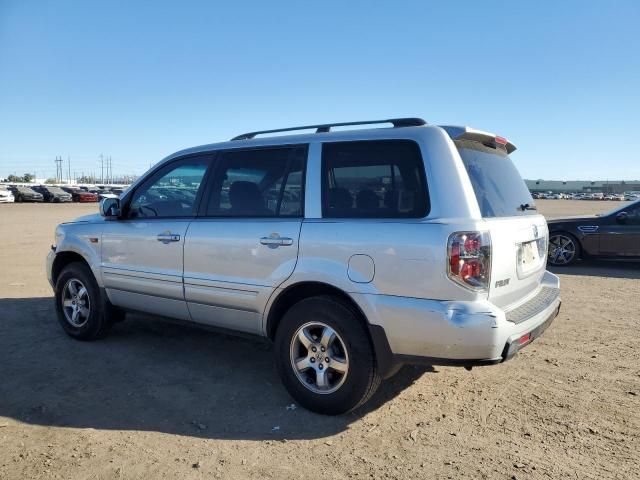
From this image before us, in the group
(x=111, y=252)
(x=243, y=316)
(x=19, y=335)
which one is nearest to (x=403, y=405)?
(x=243, y=316)

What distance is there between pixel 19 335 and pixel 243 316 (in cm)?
295

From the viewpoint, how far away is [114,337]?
540 centimetres

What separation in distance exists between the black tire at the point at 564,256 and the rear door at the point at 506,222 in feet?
21.9

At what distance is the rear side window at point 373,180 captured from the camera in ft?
10.9

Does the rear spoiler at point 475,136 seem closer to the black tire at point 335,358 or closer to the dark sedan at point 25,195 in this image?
the black tire at point 335,358

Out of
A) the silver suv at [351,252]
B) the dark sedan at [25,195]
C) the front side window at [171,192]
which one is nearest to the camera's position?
the silver suv at [351,252]

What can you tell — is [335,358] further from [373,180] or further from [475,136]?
[475,136]

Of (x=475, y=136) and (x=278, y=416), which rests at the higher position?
(x=475, y=136)

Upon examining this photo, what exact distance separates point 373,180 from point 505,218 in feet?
3.13

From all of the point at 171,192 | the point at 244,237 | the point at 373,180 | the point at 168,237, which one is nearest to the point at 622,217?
the point at 373,180

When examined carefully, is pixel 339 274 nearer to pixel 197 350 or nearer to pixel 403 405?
pixel 403 405

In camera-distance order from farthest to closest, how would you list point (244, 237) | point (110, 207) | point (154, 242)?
point (110, 207) < point (154, 242) < point (244, 237)

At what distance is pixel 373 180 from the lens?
352cm

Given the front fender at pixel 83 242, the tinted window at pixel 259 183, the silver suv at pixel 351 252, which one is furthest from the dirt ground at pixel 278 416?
the tinted window at pixel 259 183
